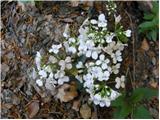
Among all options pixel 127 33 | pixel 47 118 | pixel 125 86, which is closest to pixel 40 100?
pixel 47 118

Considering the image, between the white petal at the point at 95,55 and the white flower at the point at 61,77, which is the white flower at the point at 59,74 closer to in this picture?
the white flower at the point at 61,77

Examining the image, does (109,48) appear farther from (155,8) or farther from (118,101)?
(155,8)

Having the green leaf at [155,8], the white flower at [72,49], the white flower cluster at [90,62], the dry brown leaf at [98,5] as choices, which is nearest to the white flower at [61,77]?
the white flower cluster at [90,62]

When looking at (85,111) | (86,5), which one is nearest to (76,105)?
(85,111)

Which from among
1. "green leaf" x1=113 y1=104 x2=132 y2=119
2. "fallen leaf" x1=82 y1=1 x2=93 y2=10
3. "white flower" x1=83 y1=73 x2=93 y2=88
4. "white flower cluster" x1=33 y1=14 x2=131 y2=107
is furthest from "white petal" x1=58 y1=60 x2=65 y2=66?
"fallen leaf" x1=82 y1=1 x2=93 y2=10

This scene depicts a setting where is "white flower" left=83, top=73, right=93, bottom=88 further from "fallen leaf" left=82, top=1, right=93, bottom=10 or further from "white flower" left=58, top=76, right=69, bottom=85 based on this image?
"fallen leaf" left=82, top=1, right=93, bottom=10

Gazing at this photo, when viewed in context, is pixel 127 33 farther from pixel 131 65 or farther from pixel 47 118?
pixel 47 118
